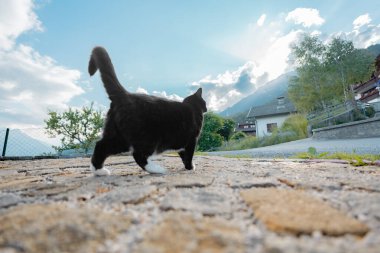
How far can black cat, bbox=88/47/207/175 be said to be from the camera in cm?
203

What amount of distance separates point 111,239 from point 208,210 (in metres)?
0.41

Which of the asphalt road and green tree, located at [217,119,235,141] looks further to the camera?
green tree, located at [217,119,235,141]

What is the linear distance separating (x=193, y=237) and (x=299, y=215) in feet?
1.39

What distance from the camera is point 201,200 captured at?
3.77 feet

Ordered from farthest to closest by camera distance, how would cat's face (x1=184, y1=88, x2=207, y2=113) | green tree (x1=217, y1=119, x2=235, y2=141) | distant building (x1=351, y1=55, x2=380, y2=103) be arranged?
green tree (x1=217, y1=119, x2=235, y2=141), distant building (x1=351, y1=55, x2=380, y2=103), cat's face (x1=184, y1=88, x2=207, y2=113)

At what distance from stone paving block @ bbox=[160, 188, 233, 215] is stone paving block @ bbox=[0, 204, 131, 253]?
25 centimetres

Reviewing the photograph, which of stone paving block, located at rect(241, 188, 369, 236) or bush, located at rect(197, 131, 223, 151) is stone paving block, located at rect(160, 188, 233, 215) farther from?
bush, located at rect(197, 131, 223, 151)

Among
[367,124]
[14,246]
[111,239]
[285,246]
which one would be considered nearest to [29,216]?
[14,246]

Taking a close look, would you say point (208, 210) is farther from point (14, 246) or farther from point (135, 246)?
point (14, 246)

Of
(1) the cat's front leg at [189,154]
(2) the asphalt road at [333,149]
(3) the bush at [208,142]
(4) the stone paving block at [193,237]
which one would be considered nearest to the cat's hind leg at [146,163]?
(1) the cat's front leg at [189,154]

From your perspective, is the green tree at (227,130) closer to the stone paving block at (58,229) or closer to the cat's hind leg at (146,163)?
the cat's hind leg at (146,163)

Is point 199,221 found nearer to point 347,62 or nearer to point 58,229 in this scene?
point 58,229

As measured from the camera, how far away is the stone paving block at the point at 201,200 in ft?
3.37

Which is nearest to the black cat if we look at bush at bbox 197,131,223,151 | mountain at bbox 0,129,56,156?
mountain at bbox 0,129,56,156
